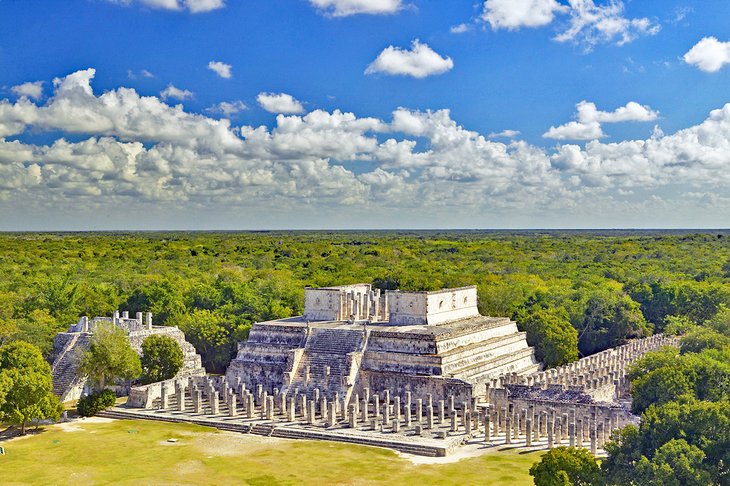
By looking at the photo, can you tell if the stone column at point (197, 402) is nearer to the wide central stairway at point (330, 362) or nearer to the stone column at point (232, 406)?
the stone column at point (232, 406)

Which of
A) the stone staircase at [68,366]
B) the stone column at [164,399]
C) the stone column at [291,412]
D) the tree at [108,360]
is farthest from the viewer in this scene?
the stone staircase at [68,366]

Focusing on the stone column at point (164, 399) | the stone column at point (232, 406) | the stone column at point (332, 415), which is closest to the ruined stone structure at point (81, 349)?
the stone column at point (164, 399)

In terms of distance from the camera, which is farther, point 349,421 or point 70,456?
point 349,421

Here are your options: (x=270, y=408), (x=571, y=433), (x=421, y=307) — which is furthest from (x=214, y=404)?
(x=571, y=433)

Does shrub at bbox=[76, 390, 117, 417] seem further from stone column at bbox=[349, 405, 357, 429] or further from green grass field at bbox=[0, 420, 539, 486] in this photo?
stone column at bbox=[349, 405, 357, 429]

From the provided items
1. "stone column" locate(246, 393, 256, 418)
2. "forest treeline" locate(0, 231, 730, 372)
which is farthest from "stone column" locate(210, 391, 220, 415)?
"forest treeline" locate(0, 231, 730, 372)

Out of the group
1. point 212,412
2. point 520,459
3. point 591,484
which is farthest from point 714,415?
point 212,412

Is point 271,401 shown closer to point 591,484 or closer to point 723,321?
point 591,484
